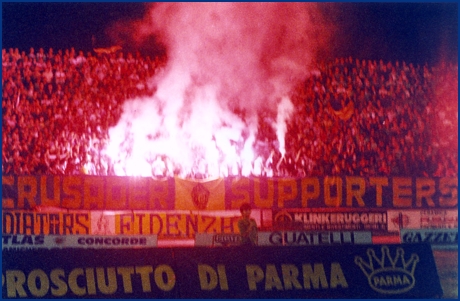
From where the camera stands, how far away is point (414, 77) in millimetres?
7129

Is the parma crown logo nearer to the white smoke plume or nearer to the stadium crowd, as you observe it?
the stadium crowd

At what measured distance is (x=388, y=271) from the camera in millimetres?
6805

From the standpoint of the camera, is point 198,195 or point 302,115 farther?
point 302,115

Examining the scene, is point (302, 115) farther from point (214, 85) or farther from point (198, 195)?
point (198, 195)

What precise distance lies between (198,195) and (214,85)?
145 cm

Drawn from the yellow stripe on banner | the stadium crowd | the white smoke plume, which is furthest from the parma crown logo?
the yellow stripe on banner

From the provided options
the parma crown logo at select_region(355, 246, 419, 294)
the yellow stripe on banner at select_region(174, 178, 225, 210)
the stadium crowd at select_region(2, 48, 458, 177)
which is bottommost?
the parma crown logo at select_region(355, 246, 419, 294)

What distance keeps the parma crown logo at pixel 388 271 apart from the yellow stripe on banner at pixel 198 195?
196 centimetres

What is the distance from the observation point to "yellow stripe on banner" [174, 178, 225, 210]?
22.2 feet

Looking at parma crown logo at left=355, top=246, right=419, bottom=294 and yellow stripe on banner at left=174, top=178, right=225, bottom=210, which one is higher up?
yellow stripe on banner at left=174, top=178, right=225, bottom=210

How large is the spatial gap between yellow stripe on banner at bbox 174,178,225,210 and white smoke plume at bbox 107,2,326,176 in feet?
A: 0.51

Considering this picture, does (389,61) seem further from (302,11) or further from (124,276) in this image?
(124,276)

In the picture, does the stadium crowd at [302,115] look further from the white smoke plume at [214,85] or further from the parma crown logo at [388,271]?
the parma crown logo at [388,271]

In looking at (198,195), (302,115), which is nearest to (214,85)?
(302,115)
